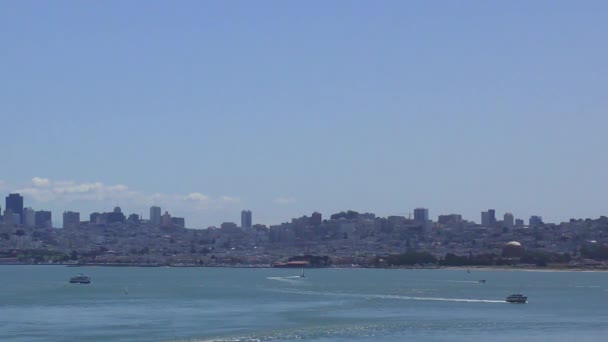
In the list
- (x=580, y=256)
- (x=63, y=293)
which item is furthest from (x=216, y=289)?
(x=580, y=256)

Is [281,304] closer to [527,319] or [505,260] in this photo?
[527,319]

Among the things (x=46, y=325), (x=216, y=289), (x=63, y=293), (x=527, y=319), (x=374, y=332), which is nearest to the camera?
(x=374, y=332)

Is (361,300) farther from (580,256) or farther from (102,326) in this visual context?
(580,256)

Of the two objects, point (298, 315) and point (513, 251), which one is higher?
point (513, 251)

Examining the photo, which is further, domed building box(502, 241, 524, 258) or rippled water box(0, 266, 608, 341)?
domed building box(502, 241, 524, 258)

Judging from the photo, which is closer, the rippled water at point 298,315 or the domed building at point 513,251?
the rippled water at point 298,315

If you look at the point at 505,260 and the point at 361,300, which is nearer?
the point at 361,300

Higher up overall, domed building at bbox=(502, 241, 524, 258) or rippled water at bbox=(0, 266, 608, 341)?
domed building at bbox=(502, 241, 524, 258)

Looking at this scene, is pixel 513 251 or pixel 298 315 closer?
pixel 298 315

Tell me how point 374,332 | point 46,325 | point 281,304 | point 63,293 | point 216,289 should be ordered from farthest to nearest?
1. point 216,289
2. point 63,293
3. point 281,304
4. point 46,325
5. point 374,332

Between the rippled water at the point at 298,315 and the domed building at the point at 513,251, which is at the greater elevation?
the domed building at the point at 513,251

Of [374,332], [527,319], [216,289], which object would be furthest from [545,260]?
[374,332]
